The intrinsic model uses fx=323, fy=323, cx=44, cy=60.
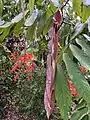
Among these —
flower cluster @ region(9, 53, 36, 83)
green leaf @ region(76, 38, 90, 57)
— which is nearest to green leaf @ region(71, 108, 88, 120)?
green leaf @ region(76, 38, 90, 57)

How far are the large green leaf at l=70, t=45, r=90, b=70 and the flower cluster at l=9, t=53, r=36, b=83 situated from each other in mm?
2281

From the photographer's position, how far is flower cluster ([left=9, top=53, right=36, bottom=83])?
3.10m

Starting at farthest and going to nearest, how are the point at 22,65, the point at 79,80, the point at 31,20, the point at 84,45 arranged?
the point at 22,65
the point at 31,20
the point at 84,45
the point at 79,80

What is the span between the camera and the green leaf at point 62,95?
62cm

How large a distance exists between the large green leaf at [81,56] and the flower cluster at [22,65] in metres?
2.28

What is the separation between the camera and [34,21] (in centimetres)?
91

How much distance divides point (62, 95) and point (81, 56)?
116 millimetres

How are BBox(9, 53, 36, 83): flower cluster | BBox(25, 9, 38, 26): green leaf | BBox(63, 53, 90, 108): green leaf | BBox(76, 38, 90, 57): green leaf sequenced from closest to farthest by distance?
BBox(63, 53, 90, 108): green leaf → BBox(76, 38, 90, 57): green leaf → BBox(25, 9, 38, 26): green leaf → BBox(9, 53, 36, 83): flower cluster

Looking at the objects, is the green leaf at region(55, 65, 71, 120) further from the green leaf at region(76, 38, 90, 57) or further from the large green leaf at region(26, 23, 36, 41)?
the large green leaf at region(26, 23, 36, 41)

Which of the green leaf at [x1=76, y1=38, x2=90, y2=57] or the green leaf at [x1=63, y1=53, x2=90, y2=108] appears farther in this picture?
the green leaf at [x1=76, y1=38, x2=90, y2=57]

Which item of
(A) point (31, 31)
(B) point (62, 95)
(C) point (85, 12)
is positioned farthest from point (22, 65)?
(B) point (62, 95)

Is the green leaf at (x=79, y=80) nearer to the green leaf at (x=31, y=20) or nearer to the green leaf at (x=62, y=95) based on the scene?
the green leaf at (x=62, y=95)

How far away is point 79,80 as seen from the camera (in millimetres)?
633

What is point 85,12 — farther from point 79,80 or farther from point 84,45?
point 79,80
